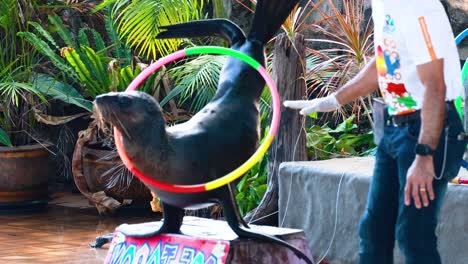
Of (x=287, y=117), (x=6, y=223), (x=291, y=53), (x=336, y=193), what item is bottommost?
(x=6, y=223)

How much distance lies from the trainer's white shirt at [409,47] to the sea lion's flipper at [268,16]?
3.14 feet

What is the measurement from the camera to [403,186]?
2.93 metres

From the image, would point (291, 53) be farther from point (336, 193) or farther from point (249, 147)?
point (249, 147)

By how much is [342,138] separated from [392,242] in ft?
10.5

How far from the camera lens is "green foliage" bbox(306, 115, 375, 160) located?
6.07 meters

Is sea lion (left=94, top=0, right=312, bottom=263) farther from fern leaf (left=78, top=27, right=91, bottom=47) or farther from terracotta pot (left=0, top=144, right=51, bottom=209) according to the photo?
fern leaf (left=78, top=27, right=91, bottom=47)

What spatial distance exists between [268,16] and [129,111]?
776 millimetres

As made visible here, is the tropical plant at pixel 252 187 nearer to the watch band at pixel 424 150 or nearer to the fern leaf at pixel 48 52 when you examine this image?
the fern leaf at pixel 48 52

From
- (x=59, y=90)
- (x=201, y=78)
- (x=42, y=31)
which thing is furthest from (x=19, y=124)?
(x=201, y=78)

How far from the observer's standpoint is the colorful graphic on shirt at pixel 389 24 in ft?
9.40

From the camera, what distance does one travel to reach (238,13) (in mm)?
8391

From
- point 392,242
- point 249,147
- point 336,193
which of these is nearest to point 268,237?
point 249,147

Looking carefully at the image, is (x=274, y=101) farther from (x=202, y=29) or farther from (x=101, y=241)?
(x=101, y=241)

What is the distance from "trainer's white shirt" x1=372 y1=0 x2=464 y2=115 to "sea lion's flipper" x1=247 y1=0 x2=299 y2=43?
96cm
